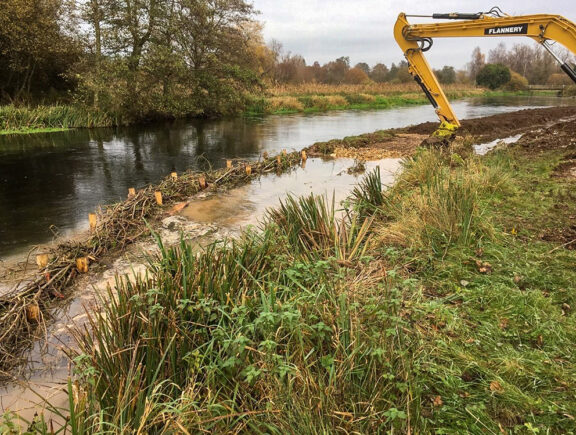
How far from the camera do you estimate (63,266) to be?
197 inches

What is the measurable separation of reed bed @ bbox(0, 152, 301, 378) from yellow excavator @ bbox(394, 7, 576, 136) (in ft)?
27.6

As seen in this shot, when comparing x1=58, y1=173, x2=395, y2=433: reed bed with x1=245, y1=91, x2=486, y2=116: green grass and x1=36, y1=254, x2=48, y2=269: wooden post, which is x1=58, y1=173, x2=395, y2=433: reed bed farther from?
x1=245, y1=91, x2=486, y2=116: green grass

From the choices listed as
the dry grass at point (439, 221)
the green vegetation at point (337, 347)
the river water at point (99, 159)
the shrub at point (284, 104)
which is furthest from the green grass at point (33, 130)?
the dry grass at point (439, 221)

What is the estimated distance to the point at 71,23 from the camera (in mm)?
20766

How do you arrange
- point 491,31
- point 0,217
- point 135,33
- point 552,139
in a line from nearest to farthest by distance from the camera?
point 0,217 < point 491,31 < point 552,139 < point 135,33

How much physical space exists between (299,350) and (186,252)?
1323 mm

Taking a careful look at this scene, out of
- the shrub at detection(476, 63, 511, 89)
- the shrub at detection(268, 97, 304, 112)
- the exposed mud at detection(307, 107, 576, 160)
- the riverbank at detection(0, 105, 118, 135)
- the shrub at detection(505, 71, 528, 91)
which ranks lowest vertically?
the exposed mud at detection(307, 107, 576, 160)

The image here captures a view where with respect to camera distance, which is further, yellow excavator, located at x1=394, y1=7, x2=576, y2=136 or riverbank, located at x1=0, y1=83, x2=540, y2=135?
riverbank, located at x1=0, y1=83, x2=540, y2=135

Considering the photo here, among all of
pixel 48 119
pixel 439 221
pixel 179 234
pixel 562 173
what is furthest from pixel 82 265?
pixel 48 119

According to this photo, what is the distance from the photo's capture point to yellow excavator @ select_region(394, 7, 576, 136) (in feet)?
31.6

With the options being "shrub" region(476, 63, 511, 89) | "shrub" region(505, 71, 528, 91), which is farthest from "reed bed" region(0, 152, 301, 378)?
"shrub" region(476, 63, 511, 89)

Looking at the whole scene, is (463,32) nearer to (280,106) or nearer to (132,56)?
(132,56)

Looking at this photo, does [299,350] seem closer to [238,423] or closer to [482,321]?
[238,423]

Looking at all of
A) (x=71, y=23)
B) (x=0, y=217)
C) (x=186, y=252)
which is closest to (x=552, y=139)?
(x=186, y=252)
